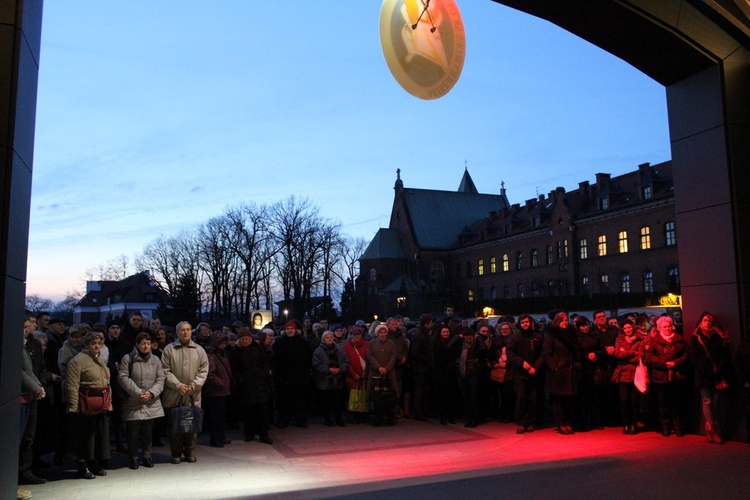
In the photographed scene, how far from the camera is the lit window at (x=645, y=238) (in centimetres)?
5450

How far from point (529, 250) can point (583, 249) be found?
8.94 metres

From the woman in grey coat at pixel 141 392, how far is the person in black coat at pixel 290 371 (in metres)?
3.50

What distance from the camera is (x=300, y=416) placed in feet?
41.3

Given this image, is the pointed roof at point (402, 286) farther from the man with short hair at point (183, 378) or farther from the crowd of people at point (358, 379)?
the man with short hair at point (183, 378)

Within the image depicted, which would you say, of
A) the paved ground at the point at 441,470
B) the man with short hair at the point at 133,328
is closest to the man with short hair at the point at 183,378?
the paved ground at the point at 441,470

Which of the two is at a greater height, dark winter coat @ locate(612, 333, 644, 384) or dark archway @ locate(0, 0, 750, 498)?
dark archway @ locate(0, 0, 750, 498)

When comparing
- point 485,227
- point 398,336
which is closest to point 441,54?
point 398,336

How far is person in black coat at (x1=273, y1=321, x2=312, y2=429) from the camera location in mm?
12594

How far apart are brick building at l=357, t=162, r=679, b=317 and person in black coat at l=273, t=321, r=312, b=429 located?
3367 centimetres

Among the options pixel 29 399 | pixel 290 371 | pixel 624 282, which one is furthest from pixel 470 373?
pixel 624 282

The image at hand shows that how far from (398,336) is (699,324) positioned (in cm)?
565

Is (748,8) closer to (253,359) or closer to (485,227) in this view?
(253,359)

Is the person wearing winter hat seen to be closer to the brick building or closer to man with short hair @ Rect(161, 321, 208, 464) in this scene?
man with short hair @ Rect(161, 321, 208, 464)

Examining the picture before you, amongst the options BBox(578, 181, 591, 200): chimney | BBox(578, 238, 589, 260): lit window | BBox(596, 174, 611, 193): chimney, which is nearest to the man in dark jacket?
BBox(578, 238, 589, 260): lit window
